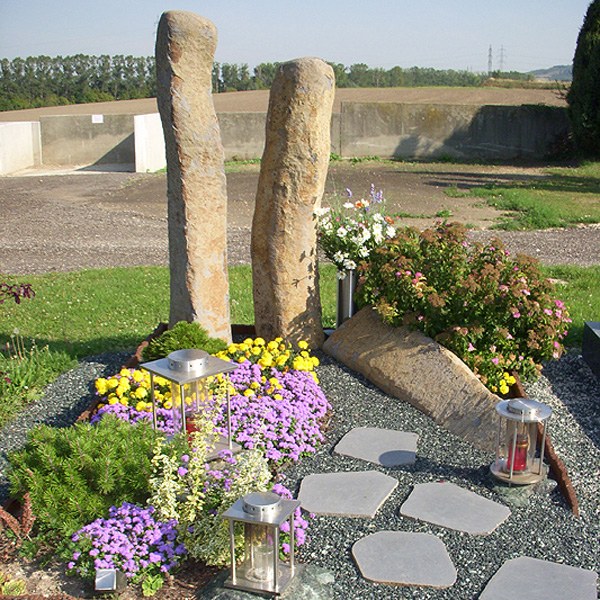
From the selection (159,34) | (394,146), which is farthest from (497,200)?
(159,34)

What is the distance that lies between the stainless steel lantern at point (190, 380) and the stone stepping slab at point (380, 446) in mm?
800

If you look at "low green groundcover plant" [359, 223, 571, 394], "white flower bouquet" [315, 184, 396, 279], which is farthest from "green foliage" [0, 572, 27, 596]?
"white flower bouquet" [315, 184, 396, 279]

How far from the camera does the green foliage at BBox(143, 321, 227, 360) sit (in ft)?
19.2

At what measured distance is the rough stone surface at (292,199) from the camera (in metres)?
6.29

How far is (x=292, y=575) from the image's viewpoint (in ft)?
12.2

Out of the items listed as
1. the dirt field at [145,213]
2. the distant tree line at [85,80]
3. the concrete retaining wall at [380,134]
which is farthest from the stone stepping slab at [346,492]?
the distant tree line at [85,80]

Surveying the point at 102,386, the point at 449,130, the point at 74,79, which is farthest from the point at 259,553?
the point at 74,79

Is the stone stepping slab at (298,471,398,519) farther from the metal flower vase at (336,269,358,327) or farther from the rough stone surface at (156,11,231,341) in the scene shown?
the metal flower vase at (336,269,358,327)

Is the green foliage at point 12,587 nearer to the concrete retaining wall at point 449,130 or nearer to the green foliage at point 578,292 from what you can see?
the green foliage at point 578,292

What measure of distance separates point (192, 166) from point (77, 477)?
2.85 metres

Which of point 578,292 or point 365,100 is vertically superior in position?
point 365,100

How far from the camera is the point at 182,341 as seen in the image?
5.88 meters

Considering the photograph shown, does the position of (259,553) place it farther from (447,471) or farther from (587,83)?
(587,83)

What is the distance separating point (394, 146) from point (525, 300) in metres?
Answer: 17.9
